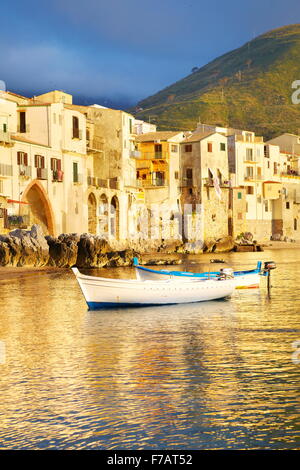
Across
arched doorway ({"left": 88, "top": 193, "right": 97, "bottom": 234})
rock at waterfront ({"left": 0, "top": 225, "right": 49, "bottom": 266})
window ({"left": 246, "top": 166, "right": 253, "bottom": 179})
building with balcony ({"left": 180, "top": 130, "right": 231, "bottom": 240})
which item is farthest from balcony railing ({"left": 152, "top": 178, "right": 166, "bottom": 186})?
rock at waterfront ({"left": 0, "top": 225, "right": 49, "bottom": 266})

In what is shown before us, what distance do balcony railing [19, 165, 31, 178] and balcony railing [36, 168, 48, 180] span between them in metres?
1.67

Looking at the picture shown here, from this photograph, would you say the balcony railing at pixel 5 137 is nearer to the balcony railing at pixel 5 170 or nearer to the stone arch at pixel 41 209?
the balcony railing at pixel 5 170

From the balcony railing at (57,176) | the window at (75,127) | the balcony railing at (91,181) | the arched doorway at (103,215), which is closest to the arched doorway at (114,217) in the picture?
the arched doorway at (103,215)

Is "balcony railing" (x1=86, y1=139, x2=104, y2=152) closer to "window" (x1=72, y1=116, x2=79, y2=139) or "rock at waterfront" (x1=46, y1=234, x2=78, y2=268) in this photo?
"window" (x1=72, y1=116, x2=79, y2=139)

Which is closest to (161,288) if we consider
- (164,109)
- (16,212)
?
(16,212)

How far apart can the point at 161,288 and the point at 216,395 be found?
1530 centimetres

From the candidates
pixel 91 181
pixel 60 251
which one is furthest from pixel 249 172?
pixel 60 251

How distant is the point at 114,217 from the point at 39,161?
57.3 ft

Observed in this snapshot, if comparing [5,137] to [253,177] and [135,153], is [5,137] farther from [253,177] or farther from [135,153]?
[253,177]

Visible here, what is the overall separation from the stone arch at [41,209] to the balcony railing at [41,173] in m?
1.10

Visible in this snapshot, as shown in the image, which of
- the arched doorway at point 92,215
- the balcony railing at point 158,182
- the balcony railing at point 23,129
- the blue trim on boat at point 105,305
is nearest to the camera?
the blue trim on boat at point 105,305

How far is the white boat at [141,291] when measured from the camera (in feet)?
92.2

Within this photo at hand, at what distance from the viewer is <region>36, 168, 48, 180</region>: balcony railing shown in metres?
59.4
